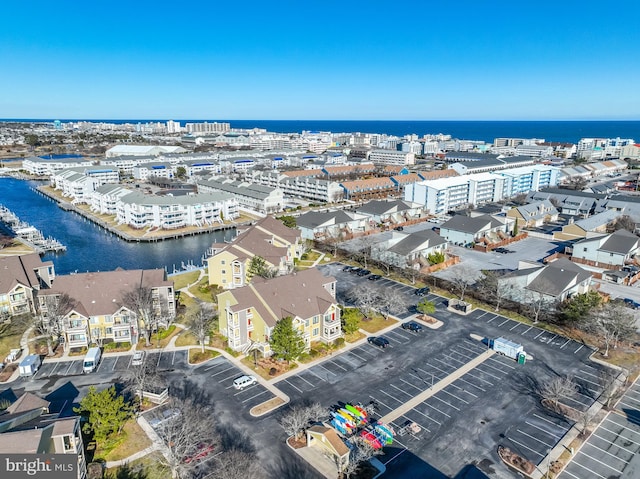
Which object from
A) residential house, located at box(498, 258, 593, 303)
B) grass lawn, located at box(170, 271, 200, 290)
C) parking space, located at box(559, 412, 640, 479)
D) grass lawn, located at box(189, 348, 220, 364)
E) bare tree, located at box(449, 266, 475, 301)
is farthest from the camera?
grass lawn, located at box(170, 271, 200, 290)

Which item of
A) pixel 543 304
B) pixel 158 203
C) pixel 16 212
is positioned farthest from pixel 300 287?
pixel 16 212

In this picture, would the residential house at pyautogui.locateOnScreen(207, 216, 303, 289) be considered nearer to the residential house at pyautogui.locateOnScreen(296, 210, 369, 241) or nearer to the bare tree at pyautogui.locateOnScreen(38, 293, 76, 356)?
the residential house at pyautogui.locateOnScreen(296, 210, 369, 241)

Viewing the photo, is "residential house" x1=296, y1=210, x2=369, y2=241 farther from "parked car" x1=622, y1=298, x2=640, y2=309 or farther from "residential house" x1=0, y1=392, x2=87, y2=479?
"residential house" x1=0, y1=392, x2=87, y2=479

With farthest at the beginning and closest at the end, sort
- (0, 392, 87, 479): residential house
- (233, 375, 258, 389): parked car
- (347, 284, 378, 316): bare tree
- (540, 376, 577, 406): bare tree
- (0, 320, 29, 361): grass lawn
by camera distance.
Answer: (347, 284, 378, 316): bare tree
(0, 320, 29, 361): grass lawn
(233, 375, 258, 389): parked car
(540, 376, 577, 406): bare tree
(0, 392, 87, 479): residential house

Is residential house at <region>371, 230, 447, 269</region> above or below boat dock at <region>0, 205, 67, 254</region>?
above

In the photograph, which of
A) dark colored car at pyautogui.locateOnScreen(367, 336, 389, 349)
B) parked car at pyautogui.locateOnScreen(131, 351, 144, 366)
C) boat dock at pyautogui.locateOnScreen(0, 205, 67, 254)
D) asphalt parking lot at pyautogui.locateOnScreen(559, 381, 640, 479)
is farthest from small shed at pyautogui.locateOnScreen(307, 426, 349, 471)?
boat dock at pyautogui.locateOnScreen(0, 205, 67, 254)

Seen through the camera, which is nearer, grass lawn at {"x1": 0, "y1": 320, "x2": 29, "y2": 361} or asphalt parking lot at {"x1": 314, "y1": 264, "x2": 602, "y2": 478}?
asphalt parking lot at {"x1": 314, "y1": 264, "x2": 602, "y2": 478}

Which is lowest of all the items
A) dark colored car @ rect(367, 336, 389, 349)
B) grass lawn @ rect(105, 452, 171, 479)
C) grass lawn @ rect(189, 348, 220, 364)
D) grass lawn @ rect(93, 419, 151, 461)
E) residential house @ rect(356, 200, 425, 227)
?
grass lawn @ rect(105, 452, 171, 479)
